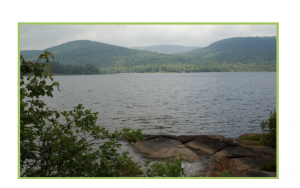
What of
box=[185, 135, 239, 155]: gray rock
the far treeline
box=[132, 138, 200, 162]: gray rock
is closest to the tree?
box=[132, 138, 200, 162]: gray rock

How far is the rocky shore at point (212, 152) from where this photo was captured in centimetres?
559

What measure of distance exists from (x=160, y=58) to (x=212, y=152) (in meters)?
6.22

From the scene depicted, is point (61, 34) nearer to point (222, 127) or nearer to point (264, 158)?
point (264, 158)

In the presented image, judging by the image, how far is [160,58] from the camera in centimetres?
1154

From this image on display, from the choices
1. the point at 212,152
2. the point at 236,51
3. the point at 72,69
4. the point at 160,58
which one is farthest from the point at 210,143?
the point at 72,69

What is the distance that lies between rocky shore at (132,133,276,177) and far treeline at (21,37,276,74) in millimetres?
2677

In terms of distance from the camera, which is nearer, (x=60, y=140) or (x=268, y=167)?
(x=60, y=140)

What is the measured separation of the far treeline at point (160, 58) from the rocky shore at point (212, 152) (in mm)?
2677

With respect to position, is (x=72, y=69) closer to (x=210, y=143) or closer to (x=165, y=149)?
(x=165, y=149)

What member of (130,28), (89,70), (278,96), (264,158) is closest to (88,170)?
(278,96)

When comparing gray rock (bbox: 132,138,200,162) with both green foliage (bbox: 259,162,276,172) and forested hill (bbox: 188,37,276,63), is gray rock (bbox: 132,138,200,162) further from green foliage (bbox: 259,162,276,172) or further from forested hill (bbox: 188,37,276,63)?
forested hill (bbox: 188,37,276,63)

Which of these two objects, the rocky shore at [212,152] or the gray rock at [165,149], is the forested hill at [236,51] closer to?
the rocky shore at [212,152]

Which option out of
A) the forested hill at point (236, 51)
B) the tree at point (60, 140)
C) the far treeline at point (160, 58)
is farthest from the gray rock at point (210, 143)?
the tree at point (60, 140)
